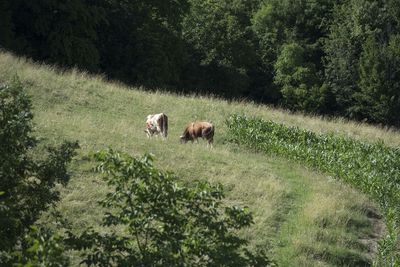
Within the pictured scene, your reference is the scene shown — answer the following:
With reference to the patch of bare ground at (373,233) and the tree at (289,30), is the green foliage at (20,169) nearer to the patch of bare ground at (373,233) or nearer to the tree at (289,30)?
the patch of bare ground at (373,233)

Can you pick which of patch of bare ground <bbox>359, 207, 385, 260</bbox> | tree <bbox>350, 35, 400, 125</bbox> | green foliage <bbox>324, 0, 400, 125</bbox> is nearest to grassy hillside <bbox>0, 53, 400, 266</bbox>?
patch of bare ground <bbox>359, 207, 385, 260</bbox>

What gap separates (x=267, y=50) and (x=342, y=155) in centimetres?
3131

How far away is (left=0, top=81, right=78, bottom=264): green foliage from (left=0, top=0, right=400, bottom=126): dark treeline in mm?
28840

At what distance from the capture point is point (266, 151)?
2056cm

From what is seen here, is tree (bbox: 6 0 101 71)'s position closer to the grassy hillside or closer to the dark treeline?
the dark treeline

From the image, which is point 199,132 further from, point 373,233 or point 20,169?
point 20,169

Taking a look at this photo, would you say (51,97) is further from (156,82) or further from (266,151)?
(156,82)

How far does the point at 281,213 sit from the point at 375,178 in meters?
5.39

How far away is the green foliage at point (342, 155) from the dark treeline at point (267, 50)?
1582 centimetres

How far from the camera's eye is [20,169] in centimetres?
695

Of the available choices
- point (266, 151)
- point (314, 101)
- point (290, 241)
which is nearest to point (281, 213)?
point (290, 241)

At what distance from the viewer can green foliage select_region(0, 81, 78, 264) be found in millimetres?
6566

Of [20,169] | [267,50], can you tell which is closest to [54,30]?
[267,50]

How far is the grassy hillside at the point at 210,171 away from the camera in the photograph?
11.9m
